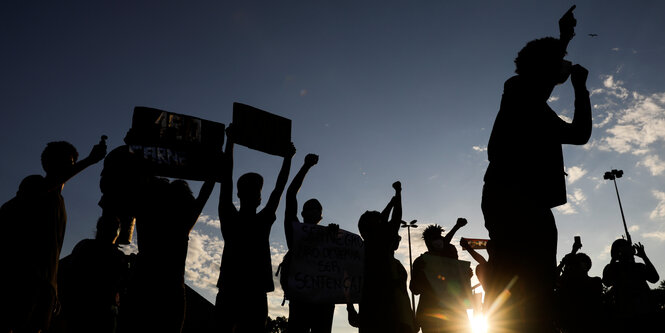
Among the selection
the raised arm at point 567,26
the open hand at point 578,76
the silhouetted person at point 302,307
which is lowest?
the silhouetted person at point 302,307

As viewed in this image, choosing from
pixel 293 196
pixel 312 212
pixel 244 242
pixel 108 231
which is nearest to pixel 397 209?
pixel 312 212

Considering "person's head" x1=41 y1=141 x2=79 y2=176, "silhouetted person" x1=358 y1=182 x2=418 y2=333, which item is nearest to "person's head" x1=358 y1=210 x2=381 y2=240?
"silhouetted person" x1=358 y1=182 x2=418 y2=333

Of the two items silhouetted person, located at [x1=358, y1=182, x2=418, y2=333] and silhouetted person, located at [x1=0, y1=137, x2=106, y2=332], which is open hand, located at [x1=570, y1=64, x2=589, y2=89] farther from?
silhouetted person, located at [x1=0, y1=137, x2=106, y2=332]

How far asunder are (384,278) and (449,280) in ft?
4.65

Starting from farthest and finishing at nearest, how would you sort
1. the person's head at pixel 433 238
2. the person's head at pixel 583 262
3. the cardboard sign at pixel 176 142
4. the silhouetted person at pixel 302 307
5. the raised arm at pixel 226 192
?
the person's head at pixel 583 262 < the person's head at pixel 433 238 < the silhouetted person at pixel 302 307 < the cardboard sign at pixel 176 142 < the raised arm at pixel 226 192

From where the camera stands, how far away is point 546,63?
9.34 ft

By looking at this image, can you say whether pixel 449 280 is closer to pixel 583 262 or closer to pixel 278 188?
pixel 583 262

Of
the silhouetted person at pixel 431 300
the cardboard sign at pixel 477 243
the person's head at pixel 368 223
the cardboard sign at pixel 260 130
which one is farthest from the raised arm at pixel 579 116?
the cardboard sign at pixel 477 243

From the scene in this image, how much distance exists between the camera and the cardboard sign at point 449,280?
561 centimetres

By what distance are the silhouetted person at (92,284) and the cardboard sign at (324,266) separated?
205cm

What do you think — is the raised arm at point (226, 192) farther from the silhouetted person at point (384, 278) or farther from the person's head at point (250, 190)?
the silhouetted person at point (384, 278)

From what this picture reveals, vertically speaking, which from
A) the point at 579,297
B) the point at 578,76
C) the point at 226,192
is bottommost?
the point at 579,297

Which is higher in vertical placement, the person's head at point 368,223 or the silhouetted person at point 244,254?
the person's head at point 368,223

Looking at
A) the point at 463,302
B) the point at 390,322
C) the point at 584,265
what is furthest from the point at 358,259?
the point at 584,265
